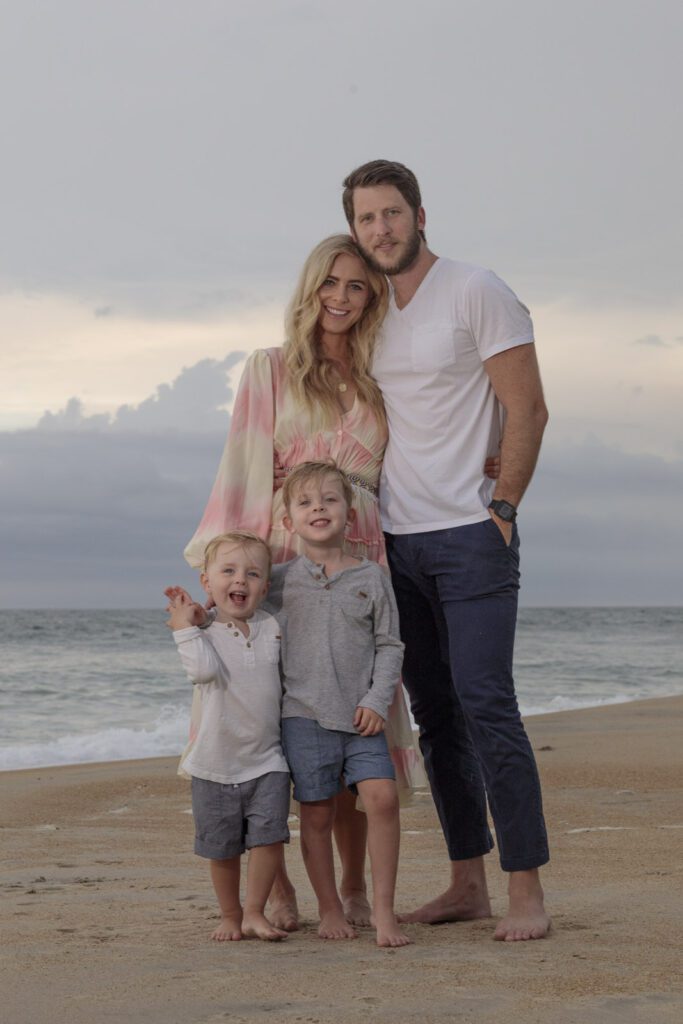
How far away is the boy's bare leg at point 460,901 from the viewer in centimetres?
395

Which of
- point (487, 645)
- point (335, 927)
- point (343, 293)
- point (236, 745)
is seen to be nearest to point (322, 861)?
point (335, 927)

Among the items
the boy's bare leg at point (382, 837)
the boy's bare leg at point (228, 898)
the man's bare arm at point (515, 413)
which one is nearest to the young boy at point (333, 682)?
the boy's bare leg at point (382, 837)

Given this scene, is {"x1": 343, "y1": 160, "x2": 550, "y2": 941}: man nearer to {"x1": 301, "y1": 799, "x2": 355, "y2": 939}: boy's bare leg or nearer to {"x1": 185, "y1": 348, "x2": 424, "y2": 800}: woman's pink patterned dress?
{"x1": 185, "y1": 348, "x2": 424, "y2": 800}: woman's pink patterned dress

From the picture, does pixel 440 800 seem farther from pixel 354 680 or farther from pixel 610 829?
pixel 610 829

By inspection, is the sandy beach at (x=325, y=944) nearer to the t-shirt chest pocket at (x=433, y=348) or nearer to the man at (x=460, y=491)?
the man at (x=460, y=491)

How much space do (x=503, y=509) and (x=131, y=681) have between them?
16813mm

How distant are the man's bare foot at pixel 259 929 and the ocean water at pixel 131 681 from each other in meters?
7.76

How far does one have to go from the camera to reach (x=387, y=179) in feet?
12.9

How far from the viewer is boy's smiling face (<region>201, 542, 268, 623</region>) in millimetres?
3682

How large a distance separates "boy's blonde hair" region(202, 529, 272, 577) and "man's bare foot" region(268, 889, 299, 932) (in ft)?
3.53

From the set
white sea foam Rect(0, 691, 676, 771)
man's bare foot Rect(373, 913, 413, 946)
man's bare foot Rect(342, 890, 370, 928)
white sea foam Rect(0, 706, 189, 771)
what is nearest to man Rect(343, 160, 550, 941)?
man's bare foot Rect(342, 890, 370, 928)

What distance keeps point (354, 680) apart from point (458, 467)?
0.74m

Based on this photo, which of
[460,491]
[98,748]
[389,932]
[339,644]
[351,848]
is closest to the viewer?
[389,932]

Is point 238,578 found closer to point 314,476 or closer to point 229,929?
point 314,476
